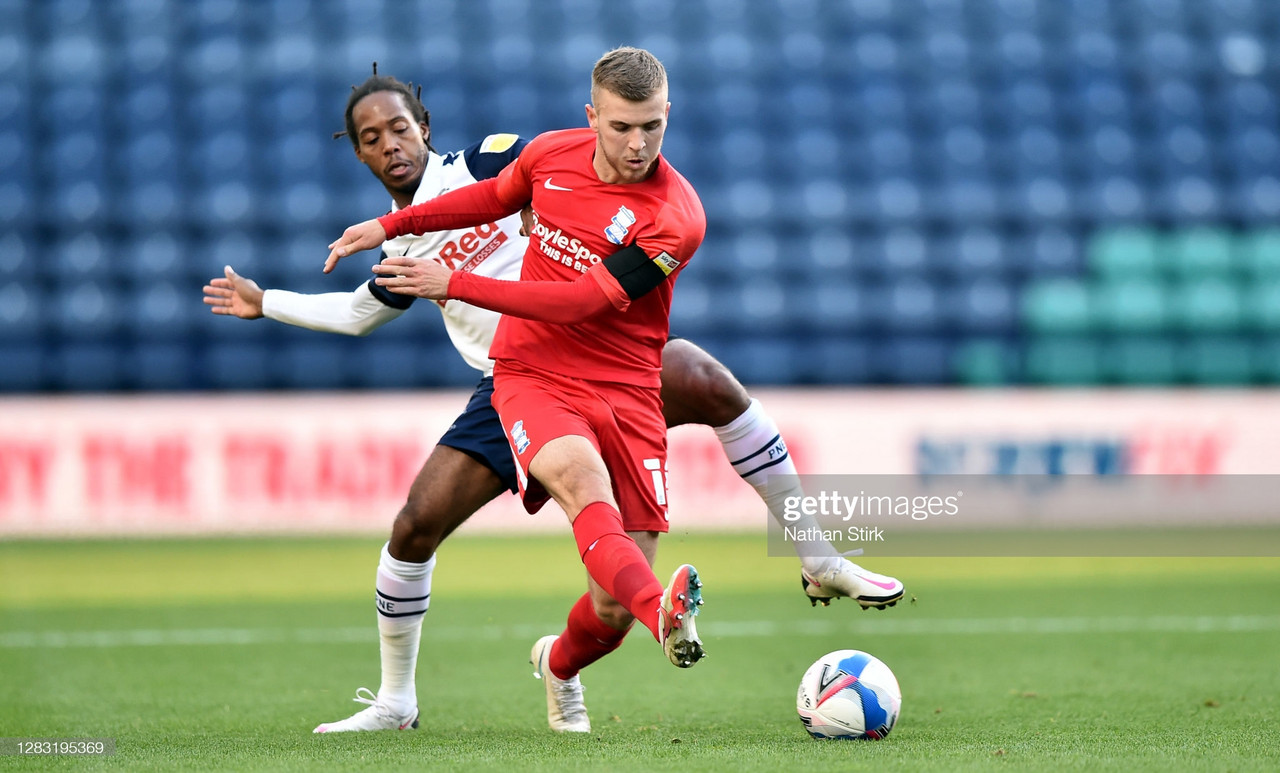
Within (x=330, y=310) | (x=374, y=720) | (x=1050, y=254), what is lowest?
(x=374, y=720)

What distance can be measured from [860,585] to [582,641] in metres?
0.91

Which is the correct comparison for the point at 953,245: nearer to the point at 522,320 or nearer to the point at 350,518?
the point at 350,518

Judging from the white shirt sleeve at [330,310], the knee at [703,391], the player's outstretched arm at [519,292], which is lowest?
the knee at [703,391]

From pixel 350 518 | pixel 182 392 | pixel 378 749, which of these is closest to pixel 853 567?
pixel 378 749

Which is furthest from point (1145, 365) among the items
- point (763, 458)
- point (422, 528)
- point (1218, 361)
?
point (422, 528)

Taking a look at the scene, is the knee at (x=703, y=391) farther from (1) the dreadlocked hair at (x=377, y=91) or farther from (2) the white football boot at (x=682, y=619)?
(2) the white football boot at (x=682, y=619)

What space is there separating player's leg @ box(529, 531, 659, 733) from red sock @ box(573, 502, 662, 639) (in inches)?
13.3

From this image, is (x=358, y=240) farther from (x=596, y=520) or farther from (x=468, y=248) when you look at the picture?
(x=596, y=520)

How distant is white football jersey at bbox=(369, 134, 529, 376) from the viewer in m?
4.74

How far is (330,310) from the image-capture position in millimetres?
4797

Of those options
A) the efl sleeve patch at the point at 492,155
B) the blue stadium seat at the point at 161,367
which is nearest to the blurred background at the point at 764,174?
the blue stadium seat at the point at 161,367

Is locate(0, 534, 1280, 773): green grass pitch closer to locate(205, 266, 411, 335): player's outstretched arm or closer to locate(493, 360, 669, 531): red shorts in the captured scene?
locate(493, 360, 669, 531): red shorts

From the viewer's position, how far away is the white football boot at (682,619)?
10.9 feet

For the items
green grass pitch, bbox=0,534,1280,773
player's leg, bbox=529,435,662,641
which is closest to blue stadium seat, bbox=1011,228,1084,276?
green grass pitch, bbox=0,534,1280,773
